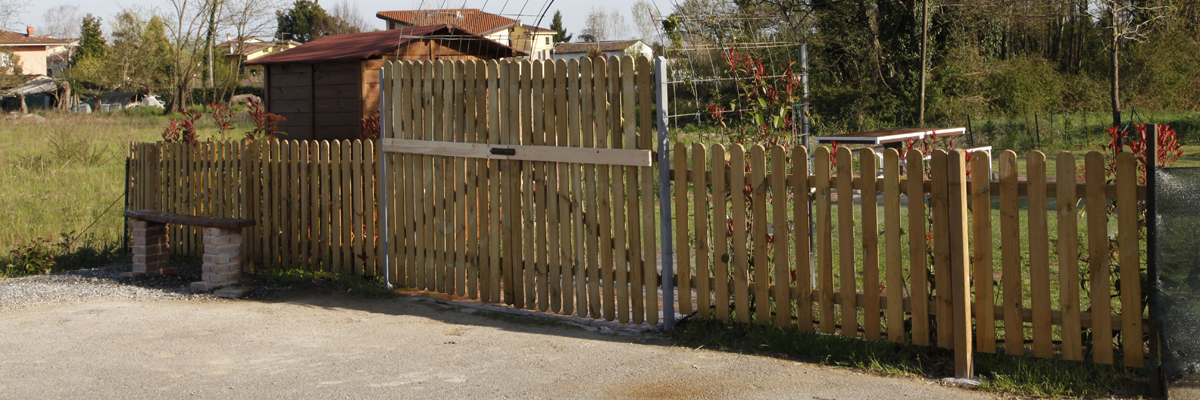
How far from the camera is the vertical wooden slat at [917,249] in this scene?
4488mm

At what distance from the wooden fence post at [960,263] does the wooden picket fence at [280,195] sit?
4.68 meters

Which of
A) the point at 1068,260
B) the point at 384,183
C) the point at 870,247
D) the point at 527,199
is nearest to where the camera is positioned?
the point at 1068,260

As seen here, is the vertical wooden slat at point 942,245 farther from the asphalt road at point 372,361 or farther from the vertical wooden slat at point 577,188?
the vertical wooden slat at point 577,188

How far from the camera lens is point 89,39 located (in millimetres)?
63344

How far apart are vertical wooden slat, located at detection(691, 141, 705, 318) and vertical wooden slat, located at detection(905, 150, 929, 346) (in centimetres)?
117

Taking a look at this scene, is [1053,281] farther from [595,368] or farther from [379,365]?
[379,365]

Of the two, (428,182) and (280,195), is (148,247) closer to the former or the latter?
(280,195)

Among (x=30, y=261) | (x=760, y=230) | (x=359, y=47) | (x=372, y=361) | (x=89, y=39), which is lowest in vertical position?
(x=372, y=361)

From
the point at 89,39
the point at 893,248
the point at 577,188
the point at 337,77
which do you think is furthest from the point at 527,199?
the point at 89,39

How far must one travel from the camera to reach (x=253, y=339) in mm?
5594

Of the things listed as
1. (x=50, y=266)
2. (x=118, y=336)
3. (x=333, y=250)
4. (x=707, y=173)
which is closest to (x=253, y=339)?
(x=118, y=336)

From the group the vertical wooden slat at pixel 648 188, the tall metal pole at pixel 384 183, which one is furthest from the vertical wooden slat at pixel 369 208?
the vertical wooden slat at pixel 648 188

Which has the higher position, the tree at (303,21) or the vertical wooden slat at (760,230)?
the tree at (303,21)

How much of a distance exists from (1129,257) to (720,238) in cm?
211
